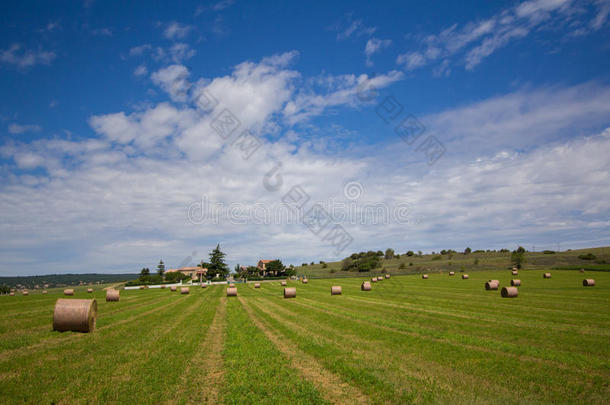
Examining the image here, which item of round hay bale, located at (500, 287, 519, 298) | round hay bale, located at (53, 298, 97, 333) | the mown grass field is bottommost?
round hay bale, located at (500, 287, 519, 298)

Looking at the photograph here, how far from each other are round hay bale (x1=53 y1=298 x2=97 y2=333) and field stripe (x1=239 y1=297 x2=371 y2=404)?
915 centimetres

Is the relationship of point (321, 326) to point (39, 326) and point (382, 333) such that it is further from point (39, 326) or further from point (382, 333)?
point (39, 326)

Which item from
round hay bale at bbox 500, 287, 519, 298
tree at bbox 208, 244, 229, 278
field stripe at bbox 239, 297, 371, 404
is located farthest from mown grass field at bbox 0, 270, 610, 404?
tree at bbox 208, 244, 229, 278

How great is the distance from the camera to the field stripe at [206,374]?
7.98 meters

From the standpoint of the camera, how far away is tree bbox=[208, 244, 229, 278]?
125250 millimetres

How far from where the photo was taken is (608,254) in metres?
81.4

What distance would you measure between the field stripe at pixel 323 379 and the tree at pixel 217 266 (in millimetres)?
117907

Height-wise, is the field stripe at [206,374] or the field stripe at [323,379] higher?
the field stripe at [206,374]

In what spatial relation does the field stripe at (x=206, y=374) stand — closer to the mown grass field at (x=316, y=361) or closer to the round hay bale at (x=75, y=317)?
the mown grass field at (x=316, y=361)

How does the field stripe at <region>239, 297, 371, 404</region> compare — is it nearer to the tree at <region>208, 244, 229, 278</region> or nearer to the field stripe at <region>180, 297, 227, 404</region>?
the field stripe at <region>180, 297, 227, 404</region>

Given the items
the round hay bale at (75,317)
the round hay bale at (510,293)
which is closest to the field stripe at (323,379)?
the round hay bale at (75,317)

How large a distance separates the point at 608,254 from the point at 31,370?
111 m

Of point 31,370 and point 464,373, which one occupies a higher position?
point 31,370

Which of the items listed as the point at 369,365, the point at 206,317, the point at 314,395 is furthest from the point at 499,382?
the point at 206,317
